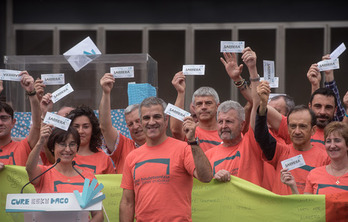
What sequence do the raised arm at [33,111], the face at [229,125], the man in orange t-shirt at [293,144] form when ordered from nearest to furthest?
the man in orange t-shirt at [293,144], the face at [229,125], the raised arm at [33,111]

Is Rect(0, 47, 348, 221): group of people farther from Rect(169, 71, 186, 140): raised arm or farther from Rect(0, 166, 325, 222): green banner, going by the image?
Rect(0, 166, 325, 222): green banner

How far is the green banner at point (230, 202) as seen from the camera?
519 cm

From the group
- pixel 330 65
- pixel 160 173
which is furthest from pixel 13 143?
pixel 330 65

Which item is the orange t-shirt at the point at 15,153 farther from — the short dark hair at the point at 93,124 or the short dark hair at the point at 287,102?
the short dark hair at the point at 287,102

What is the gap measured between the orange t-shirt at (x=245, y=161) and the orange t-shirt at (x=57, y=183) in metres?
1.29

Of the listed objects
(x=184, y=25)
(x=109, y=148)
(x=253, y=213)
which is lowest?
(x=253, y=213)

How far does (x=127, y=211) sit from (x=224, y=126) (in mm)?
1295

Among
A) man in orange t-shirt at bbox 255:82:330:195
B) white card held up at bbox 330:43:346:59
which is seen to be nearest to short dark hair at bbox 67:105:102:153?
man in orange t-shirt at bbox 255:82:330:195

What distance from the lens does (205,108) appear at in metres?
6.55

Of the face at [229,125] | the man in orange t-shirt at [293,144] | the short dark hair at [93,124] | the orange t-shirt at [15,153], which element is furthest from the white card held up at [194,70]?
the orange t-shirt at [15,153]

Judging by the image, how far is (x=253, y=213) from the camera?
211 inches

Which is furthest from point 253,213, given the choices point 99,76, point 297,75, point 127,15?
point 127,15

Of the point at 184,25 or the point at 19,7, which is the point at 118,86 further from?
the point at 19,7

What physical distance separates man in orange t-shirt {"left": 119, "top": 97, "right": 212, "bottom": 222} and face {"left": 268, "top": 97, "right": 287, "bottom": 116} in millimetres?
2105
